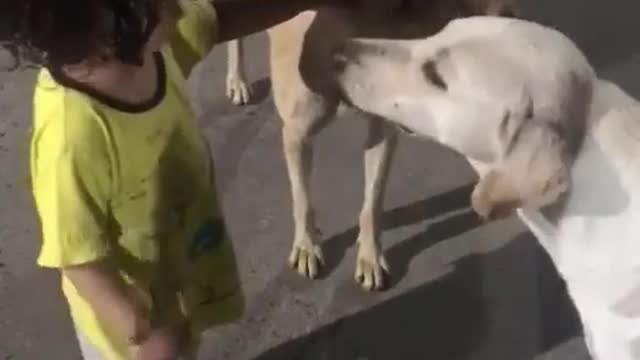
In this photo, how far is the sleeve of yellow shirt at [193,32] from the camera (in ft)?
4.19

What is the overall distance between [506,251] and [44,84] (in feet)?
2.61

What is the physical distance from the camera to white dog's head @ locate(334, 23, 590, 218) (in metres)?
1.10

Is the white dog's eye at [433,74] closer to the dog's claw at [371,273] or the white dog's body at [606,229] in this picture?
the white dog's body at [606,229]

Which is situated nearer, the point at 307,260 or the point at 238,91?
the point at 307,260

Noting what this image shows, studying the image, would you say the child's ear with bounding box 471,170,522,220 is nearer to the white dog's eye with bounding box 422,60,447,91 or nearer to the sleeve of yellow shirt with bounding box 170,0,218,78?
the white dog's eye with bounding box 422,60,447,91

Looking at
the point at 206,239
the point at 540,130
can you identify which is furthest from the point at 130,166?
the point at 540,130

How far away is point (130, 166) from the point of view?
121 cm

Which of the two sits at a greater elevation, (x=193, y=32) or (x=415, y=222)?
(x=193, y=32)

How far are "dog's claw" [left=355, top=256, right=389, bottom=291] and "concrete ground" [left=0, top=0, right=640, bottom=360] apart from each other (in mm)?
16

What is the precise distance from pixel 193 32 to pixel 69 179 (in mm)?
219

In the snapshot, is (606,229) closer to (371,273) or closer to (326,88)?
(326,88)

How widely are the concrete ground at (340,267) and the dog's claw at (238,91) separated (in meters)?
0.02

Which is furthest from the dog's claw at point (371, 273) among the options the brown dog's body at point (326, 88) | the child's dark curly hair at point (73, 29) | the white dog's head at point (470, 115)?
the child's dark curly hair at point (73, 29)

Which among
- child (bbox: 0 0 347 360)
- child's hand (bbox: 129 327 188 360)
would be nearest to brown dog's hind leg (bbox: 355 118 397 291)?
child (bbox: 0 0 347 360)
